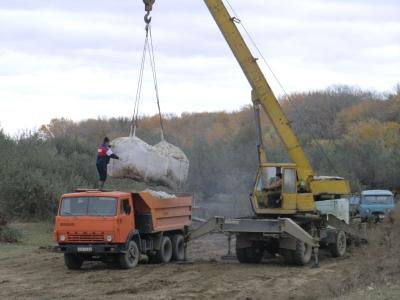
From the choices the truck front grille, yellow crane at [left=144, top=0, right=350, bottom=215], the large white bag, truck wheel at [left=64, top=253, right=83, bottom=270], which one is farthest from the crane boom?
truck wheel at [left=64, top=253, right=83, bottom=270]

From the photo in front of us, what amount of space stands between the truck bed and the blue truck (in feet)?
48.7

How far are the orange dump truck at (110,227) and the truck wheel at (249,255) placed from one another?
224 centimetres

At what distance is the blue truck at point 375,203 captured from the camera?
3609 cm

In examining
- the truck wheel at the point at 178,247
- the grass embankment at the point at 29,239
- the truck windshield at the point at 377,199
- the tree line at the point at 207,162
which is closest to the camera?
the truck wheel at the point at 178,247

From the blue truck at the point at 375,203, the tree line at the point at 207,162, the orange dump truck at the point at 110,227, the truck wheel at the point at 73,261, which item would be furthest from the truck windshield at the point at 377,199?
the truck wheel at the point at 73,261

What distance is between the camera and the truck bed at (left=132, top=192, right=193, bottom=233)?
21.1 meters

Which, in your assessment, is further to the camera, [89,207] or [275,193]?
[275,193]

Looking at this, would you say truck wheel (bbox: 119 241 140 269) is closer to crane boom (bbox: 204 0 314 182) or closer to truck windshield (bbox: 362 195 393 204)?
crane boom (bbox: 204 0 314 182)

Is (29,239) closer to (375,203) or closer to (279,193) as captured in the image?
(279,193)

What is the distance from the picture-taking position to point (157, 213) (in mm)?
21516

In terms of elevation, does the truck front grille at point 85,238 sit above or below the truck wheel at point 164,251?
above

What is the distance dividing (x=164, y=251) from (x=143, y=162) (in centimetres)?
344

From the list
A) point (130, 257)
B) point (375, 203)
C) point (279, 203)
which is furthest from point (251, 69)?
point (375, 203)

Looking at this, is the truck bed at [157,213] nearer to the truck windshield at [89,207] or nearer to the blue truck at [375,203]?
the truck windshield at [89,207]
